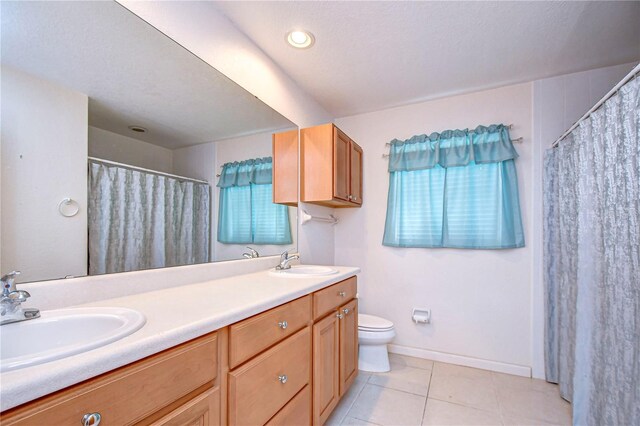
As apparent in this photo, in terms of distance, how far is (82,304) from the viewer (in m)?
0.99

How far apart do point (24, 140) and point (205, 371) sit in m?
0.90

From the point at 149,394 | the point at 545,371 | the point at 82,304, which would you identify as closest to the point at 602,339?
the point at 545,371

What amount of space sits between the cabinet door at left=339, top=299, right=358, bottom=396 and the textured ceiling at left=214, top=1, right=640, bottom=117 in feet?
5.63

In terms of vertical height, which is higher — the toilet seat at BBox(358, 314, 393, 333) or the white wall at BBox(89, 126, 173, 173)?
the white wall at BBox(89, 126, 173, 173)

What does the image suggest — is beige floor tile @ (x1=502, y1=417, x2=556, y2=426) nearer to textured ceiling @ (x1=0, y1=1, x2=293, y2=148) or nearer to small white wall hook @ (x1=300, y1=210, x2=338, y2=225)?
small white wall hook @ (x1=300, y1=210, x2=338, y2=225)

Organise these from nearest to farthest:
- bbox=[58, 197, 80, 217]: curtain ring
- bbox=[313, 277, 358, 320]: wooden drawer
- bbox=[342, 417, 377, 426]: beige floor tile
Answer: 1. bbox=[58, 197, 80, 217]: curtain ring
2. bbox=[313, 277, 358, 320]: wooden drawer
3. bbox=[342, 417, 377, 426]: beige floor tile

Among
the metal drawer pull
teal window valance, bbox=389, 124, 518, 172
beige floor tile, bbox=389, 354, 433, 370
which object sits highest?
teal window valance, bbox=389, 124, 518, 172

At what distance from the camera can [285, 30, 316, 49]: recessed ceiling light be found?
1756 mm

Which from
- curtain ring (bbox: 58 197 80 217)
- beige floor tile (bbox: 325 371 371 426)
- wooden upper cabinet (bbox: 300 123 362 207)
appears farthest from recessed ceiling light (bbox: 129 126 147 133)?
beige floor tile (bbox: 325 371 371 426)

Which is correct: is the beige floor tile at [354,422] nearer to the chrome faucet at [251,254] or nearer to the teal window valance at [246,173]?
the chrome faucet at [251,254]

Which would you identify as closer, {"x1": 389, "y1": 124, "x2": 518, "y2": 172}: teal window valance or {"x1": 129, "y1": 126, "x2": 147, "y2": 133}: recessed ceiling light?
{"x1": 129, "y1": 126, "x2": 147, "y2": 133}: recessed ceiling light

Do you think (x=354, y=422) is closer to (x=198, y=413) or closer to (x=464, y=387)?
(x=464, y=387)

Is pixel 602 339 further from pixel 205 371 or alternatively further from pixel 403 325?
pixel 205 371

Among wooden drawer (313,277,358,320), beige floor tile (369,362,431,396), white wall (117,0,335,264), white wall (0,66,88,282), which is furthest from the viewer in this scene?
beige floor tile (369,362,431,396)
